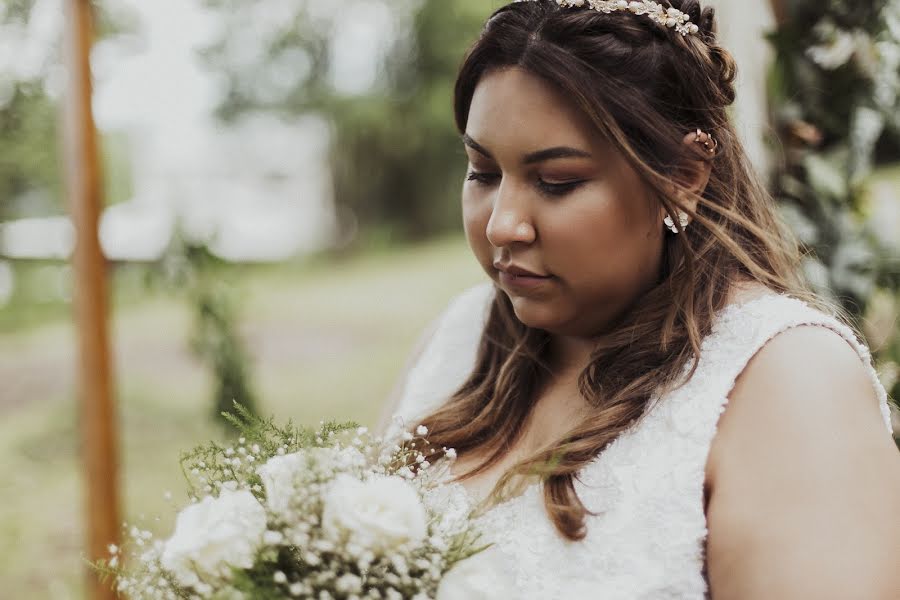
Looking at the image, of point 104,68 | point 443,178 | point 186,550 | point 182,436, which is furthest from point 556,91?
point 443,178

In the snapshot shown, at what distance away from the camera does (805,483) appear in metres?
1.22

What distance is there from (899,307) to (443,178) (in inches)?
153

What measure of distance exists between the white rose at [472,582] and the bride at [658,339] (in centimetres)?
24

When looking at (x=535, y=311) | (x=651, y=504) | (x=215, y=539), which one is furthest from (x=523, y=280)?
(x=215, y=539)

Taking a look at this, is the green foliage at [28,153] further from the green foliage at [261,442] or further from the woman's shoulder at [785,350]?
the woman's shoulder at [785,350]

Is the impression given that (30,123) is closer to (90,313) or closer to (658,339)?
(90,313)

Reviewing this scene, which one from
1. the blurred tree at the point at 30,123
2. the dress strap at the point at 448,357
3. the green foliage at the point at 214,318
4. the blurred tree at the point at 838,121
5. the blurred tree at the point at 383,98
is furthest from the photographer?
the blurred tree at the point at 383,98

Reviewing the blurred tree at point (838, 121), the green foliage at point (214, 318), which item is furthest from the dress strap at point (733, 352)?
the green foliage at point (214, 318)

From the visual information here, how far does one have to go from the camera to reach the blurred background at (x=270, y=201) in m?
2.61

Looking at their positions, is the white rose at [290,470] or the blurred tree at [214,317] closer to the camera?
the white rose at [290,470]

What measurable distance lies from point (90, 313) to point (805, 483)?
2.41 m

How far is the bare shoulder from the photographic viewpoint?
1.19 metres

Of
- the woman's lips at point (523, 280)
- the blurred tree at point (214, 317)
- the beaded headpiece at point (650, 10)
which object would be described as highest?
the beaded headpiece at point (650, 10)

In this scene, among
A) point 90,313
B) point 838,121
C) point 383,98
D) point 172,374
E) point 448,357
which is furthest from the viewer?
point 383,98
